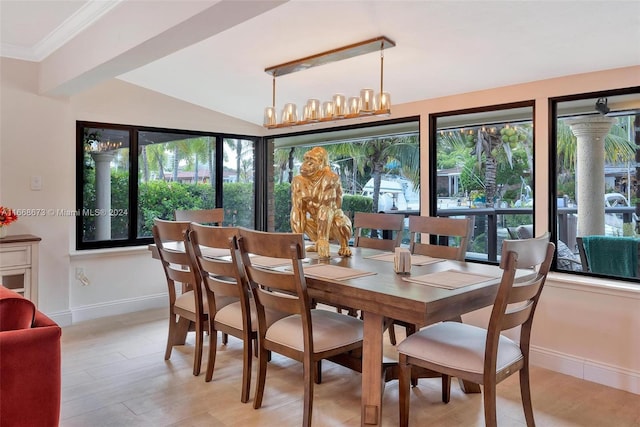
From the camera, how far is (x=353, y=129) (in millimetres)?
4605

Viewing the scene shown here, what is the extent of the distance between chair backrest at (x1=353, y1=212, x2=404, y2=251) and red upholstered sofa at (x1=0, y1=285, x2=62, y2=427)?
236 cm

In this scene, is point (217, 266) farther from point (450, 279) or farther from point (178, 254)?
point (450, 279)

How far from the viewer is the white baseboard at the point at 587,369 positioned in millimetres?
2744

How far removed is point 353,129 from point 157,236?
2378mm

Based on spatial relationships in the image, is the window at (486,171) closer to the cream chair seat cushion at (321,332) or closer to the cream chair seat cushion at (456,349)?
the cream chair seat cushion at (456,349)

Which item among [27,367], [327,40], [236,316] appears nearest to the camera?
[27,367]

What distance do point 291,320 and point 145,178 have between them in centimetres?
290

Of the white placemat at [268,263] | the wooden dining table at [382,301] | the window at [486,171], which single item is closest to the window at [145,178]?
the white placemat at [268,263]

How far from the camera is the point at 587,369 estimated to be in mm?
2912

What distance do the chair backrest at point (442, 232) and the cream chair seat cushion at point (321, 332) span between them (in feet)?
3.01

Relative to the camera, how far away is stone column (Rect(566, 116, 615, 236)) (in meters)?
3.05

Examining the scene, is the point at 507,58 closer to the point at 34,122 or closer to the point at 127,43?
the point at 127,43

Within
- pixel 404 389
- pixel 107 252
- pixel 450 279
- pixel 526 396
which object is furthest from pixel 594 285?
pixel 107 252

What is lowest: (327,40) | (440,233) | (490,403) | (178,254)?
(490,403)
